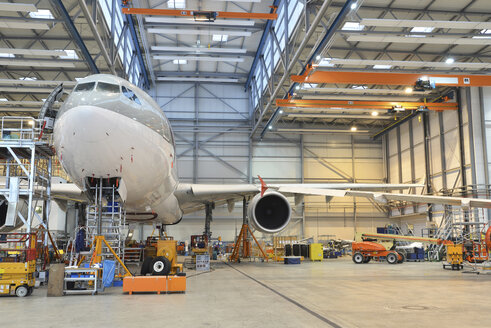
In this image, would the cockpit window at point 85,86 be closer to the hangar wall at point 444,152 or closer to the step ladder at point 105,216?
the step ladder at point 105,216

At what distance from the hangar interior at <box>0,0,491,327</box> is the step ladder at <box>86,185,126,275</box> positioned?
9cm

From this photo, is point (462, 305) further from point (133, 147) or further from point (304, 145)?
point (304, 145)

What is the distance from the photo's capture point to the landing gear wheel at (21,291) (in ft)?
25.7

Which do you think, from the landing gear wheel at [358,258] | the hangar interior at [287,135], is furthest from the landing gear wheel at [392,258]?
the landing gear wheel at [358,258]

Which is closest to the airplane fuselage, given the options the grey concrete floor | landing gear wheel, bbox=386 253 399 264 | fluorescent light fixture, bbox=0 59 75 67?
the grey concrete floor

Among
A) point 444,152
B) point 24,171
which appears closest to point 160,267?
point 24,171

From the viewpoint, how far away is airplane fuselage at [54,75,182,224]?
745cm

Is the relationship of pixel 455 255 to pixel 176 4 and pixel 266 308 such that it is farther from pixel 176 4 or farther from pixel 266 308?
pixel 176 4

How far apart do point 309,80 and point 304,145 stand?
15.2 meters

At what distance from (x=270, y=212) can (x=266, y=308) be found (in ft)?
27.2

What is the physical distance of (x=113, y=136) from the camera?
762 centimetres

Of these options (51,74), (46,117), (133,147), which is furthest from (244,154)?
(133,147)

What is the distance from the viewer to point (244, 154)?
34438 mm

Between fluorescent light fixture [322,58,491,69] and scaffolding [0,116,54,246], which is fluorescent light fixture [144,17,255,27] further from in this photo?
scaffolding [0,116,54,246]
